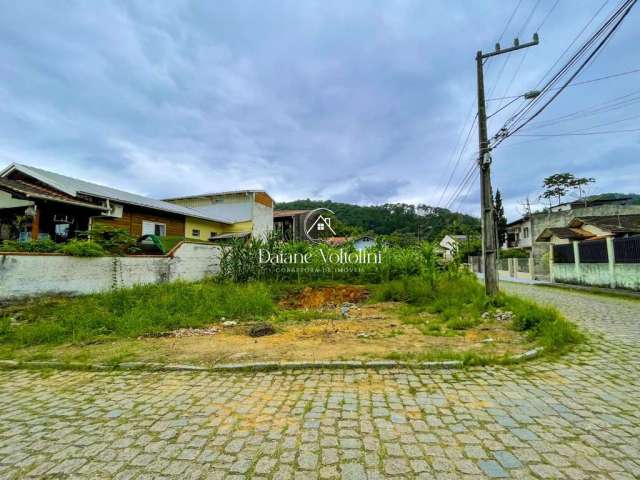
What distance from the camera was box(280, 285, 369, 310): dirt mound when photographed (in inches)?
383

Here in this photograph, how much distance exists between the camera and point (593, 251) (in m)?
13.4

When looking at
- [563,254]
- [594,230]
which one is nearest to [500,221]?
[594,230]

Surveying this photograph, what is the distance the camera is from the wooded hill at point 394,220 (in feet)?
148

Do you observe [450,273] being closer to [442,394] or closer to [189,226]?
[442,394]

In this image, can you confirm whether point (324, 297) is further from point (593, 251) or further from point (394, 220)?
point (394, 220)

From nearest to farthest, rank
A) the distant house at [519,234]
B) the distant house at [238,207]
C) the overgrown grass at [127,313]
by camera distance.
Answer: the overgrown grass at [127,313] < the distant house at [238,207] < the distant house at [519,234]

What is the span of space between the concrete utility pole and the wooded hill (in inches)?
1268

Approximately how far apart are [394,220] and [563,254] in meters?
36.1

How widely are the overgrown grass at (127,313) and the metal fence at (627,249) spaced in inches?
537

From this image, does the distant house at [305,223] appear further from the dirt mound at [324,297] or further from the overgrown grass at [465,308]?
the overgrown grass at [465,308]

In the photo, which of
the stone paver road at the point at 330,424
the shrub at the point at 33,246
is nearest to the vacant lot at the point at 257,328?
the stone paver road at the point at 330,424

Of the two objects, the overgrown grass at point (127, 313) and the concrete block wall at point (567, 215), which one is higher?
the concrete block wall at point (567, 215)

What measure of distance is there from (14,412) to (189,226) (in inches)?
634

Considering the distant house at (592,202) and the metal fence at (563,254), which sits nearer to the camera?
the metal fence at (563,254)
